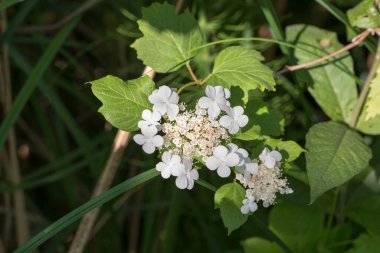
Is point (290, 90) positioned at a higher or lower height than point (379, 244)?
higher

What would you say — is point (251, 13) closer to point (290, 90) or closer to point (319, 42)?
point (290, 90)

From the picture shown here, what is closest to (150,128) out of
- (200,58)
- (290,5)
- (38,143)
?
(200,58)

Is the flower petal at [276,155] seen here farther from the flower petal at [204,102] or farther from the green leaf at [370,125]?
the green leaf at [370,125]

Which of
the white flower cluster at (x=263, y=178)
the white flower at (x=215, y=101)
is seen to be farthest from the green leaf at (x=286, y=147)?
the white flower at (x=215, y=101)

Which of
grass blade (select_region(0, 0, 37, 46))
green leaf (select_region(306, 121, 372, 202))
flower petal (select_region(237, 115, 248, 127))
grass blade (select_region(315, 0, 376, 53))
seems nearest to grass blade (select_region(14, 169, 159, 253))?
flower petal (select_region(237, 115, 248, 127))

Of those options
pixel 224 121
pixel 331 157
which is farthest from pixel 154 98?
pixel 331 157

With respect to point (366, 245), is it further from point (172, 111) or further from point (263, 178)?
point (172, 111)

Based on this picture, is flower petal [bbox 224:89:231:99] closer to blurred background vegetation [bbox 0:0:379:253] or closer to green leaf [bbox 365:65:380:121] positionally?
green leaf [bbox 365:65:380:121]

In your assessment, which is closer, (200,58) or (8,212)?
(200,58)
